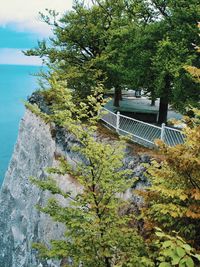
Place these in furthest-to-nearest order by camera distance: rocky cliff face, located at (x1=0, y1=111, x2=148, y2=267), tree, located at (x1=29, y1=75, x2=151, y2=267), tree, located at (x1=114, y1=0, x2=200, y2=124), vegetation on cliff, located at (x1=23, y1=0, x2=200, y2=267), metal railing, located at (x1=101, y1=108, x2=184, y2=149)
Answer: rocky cliff face, located at (x1=0, y1=111, x2=148, y2=267), tree, located at (x1=114, y1=0, x2=200, y2=124), metal railing, located at (x1=101, y1=108, x2=184, y2=149), tree, located at (x1=29, y1=75, x2=151, y2=267), vegetation on cliff, located at (x1=23, y1=0, x2=200, y2=267)

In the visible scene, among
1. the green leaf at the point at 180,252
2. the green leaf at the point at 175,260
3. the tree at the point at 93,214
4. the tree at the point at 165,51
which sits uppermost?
the tree at the point at 165,51

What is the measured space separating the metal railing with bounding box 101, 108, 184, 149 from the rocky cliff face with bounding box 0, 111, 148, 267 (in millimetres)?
3000

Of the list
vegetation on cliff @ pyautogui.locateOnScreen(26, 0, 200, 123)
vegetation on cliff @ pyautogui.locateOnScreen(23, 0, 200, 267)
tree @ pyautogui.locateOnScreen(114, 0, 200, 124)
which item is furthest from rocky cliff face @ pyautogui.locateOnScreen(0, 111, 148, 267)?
tree @ pyautogui.locateOnScreen(114, 0, 200, 124)

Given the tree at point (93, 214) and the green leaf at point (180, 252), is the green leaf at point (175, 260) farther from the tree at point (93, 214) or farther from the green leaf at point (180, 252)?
the tree at point (93, 214)

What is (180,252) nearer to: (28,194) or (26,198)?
(28,194)

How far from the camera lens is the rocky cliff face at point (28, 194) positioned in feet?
71.8

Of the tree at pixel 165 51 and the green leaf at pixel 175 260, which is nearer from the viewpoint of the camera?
the green leaf at pixel 175 260

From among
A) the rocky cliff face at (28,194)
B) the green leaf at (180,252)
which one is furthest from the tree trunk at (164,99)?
the green leaf at (180,252)

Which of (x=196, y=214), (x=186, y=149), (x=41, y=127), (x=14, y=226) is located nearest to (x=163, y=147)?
(x=186, y=149)

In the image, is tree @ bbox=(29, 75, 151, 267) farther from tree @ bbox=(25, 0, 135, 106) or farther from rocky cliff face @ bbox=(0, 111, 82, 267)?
tree @ bbox=(25, 0, 135, 106)

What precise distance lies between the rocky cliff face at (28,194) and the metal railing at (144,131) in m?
3.00

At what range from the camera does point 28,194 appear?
27.0 metres

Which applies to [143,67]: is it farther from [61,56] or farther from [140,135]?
[61,56]

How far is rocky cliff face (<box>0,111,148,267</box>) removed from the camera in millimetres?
21875
